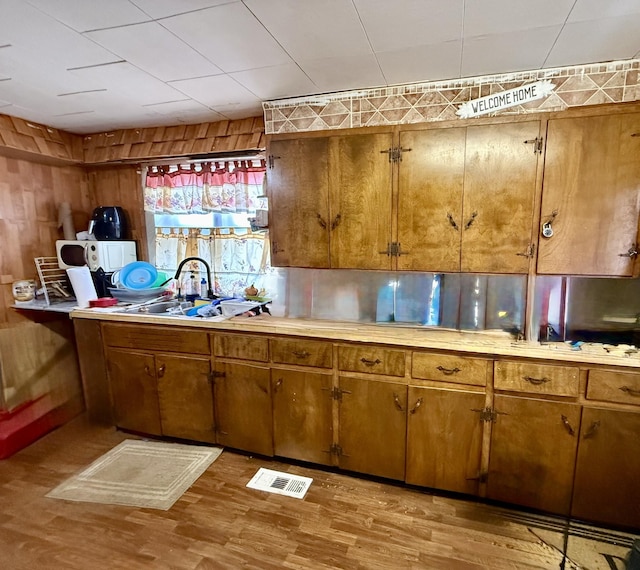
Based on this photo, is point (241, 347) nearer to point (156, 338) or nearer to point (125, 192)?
point (156, 338)

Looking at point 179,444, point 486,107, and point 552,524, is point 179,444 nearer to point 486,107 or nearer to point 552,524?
point 552,524

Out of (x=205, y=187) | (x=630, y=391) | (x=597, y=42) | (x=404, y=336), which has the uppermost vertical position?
(x=597, y=42)

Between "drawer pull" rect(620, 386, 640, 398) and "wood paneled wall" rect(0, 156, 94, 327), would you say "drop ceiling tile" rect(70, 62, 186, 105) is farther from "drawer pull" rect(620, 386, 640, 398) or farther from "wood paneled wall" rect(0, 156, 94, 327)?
"drawer pull" rect(620, 386, 640, 398)

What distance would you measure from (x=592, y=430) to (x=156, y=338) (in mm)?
2698

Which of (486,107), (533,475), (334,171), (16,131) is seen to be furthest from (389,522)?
(16,131)

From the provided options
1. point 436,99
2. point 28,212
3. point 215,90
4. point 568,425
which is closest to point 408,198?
point 436,99

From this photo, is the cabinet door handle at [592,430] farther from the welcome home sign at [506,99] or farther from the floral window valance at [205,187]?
the floral window valance at [205,187]

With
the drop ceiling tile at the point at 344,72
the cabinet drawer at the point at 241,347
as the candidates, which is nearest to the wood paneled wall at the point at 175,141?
the drop ceiling tile at the point at 344,72

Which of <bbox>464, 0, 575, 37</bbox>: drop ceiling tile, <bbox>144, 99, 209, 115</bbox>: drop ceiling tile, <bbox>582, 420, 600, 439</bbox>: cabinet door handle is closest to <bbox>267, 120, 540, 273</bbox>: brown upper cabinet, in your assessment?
<bbox>464, 0, 575, 37</bbox>: drop ceiling tile

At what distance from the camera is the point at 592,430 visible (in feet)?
5.98

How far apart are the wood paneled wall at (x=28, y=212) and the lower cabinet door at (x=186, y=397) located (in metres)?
1.45

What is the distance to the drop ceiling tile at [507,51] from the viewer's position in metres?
1.63

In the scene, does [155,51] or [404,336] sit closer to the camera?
[155,51]

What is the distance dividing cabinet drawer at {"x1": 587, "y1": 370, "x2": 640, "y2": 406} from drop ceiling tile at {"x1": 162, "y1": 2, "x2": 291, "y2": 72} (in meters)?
2.24
